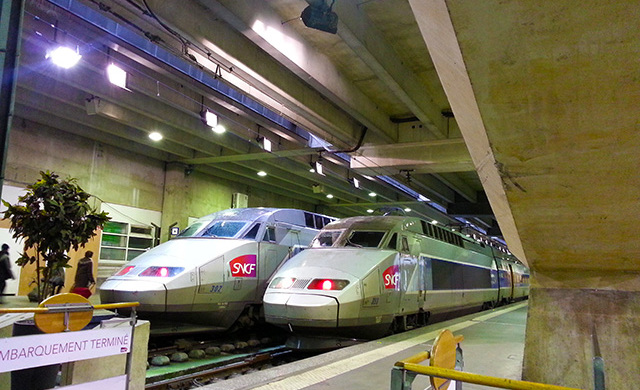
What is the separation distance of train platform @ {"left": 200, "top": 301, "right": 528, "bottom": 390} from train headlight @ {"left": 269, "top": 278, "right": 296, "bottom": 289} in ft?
5.00

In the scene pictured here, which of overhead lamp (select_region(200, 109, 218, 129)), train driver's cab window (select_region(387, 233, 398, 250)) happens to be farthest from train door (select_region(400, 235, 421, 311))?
overhead lamp (select_region(200, 109, 218, 129))

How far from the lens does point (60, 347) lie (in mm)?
3273

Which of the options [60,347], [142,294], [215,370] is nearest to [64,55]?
[142,294]

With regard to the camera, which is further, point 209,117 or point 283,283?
point 209,117

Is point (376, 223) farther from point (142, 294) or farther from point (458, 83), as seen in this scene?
point (458, 83)

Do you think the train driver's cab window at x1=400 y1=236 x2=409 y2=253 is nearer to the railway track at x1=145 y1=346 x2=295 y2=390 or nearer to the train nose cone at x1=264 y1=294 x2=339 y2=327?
the train nose cone at x1=264 y1=294 x2=339 y2=327

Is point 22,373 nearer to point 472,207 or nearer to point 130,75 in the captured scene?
point 130,75

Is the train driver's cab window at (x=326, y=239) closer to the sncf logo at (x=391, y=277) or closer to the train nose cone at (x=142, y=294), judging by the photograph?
the sncf logo at (x=391, y=277)

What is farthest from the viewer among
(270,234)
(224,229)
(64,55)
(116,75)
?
(270,234)

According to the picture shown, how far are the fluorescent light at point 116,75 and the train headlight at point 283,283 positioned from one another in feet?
16.2

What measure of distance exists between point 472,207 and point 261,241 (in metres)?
12.1

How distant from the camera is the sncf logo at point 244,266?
9336 millimetres

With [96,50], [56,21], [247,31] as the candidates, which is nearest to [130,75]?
[96,50]

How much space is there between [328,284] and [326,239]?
2167mm
